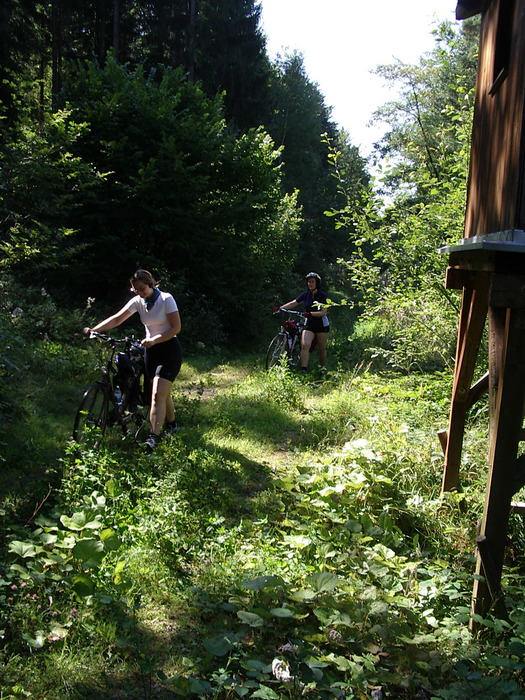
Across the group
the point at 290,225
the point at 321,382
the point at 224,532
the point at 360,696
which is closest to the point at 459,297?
the point at 321,382

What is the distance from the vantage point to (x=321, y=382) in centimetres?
1065

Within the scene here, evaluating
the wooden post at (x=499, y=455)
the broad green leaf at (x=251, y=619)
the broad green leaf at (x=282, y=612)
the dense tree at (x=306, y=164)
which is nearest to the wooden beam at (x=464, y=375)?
the wooden post at (x=499, y=455)

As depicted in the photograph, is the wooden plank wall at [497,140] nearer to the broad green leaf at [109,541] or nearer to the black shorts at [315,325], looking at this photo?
the broad green leaf at [109,541]

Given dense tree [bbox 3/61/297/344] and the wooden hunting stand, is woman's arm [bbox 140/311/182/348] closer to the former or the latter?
the wooden hunting stand

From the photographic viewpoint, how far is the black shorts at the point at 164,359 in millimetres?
6414

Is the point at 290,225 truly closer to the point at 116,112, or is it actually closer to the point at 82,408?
the point at 116,112

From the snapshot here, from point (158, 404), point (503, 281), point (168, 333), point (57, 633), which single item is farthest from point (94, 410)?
point (503, 281)

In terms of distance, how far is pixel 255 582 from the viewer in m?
3.37

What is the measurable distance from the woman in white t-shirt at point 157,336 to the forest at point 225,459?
38cm

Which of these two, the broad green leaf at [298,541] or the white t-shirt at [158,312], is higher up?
the white t-shirt at [158,312]

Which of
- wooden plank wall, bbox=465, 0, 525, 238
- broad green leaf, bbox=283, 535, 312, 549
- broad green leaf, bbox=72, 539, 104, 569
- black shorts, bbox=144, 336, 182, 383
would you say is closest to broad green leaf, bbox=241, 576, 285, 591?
broad green leaf, bbox=283, 535, 312, 549

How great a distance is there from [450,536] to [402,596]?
103 cm

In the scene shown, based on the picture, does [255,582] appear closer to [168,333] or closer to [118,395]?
[168,333]

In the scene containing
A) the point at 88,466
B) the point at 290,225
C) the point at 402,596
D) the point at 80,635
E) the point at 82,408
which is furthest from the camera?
the point at 290,225
